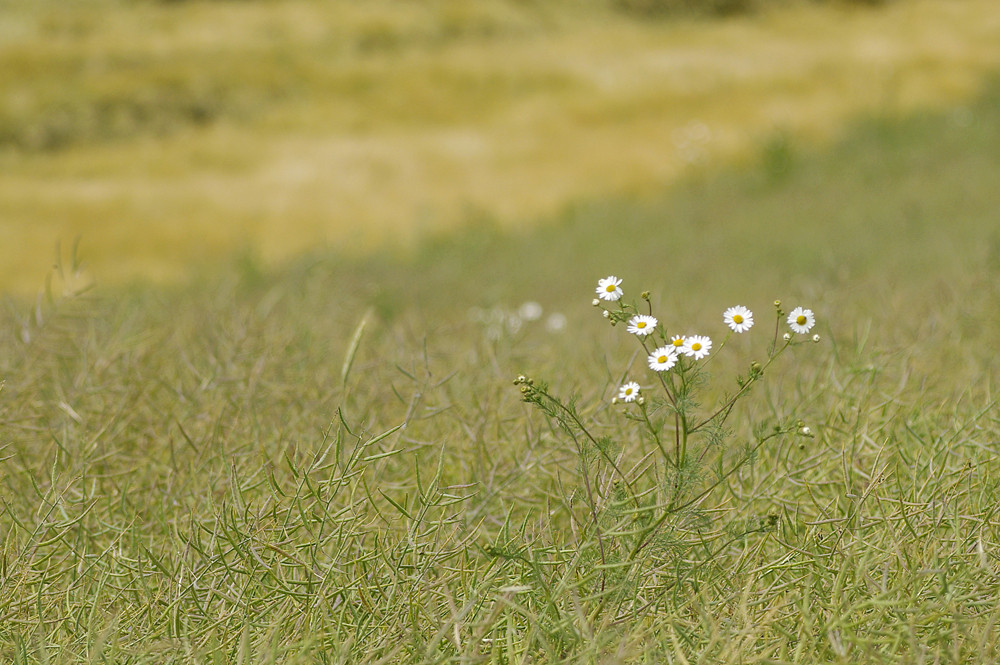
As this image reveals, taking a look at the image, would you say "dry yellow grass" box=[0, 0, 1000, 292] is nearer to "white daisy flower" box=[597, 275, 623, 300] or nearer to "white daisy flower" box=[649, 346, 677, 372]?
"white daisy flower" box=[597, 275, 623, 300]

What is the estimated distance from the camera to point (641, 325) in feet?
4.09

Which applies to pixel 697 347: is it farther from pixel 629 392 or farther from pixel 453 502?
pixel 453 502

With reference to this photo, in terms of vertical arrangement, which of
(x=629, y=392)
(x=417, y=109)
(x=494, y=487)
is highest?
(x=629, y=392)

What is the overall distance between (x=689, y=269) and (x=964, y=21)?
15.7m

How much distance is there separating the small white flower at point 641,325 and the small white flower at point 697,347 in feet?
0.18

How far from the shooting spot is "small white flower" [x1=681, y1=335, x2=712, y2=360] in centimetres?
118

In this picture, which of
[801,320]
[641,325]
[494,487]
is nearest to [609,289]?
[641,325]

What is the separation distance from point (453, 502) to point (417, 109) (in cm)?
1274

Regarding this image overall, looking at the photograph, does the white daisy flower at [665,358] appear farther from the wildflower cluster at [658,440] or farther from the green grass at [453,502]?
the green grass at [453,502]

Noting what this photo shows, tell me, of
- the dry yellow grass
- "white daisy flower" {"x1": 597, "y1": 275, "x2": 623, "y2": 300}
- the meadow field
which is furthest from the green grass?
the dry yellow grass

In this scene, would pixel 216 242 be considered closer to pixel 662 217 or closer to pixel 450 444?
pixel 662 217

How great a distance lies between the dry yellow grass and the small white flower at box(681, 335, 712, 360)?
5447 millimetres

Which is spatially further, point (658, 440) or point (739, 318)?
point (739, 318)

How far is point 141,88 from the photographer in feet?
43.5
